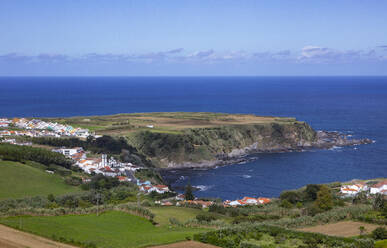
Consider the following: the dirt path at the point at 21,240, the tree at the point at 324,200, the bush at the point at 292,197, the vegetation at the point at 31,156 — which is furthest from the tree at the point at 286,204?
the vegetation at the point at 31,156

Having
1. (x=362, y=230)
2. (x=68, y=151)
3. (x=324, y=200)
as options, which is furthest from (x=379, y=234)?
(x=68, y=151)

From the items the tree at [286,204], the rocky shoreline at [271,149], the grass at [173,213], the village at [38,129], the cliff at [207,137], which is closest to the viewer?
the grass at [173,213]

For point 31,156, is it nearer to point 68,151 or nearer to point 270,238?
point 68,151

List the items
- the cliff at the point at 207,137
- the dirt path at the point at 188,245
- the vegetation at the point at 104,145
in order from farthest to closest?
1. the cliff at the point at 207,137
2. the vegetation at the point at 104,145
3. the dirt path at the point at 188,245

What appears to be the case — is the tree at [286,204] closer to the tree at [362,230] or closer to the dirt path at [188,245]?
the tree at [362,230]

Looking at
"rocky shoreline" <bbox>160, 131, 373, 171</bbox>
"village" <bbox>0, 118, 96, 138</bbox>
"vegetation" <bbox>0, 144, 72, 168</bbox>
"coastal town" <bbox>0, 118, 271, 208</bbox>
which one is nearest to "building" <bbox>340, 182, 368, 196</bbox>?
"coastal town" <bbox>0, 118, 271, 208</bbox>

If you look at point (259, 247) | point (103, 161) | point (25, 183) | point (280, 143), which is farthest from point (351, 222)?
point (280, 143)

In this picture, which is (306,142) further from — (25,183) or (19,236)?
(19,236)
